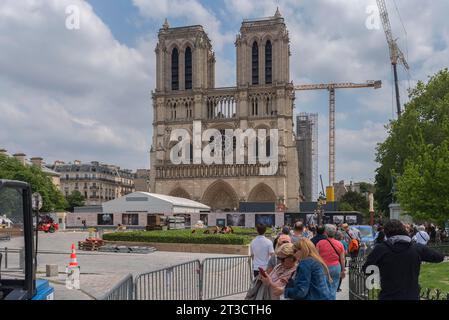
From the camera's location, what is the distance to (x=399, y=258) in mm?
5543

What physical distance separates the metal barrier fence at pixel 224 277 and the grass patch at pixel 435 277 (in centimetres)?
420

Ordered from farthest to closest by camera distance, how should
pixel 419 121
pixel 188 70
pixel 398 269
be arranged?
pixel 188 70, pixel 419 121, pixel 398 269

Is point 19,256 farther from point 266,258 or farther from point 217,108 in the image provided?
point 217,108

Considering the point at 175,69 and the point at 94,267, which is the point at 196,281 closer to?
the point at 94,267

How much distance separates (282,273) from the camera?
606 centimetres

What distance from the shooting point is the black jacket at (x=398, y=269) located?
5.49m

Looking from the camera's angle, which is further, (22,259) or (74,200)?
(74,200)

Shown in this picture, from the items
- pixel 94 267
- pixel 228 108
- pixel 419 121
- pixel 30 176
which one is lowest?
pixel 94 267

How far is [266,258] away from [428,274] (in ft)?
26.5

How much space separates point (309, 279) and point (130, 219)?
45380 millimetres

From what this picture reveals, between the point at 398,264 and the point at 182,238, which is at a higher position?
the point at 398,264

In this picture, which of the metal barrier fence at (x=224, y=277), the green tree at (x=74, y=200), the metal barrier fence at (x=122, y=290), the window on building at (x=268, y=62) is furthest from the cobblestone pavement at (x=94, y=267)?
the green tree at (x=74, y=200)

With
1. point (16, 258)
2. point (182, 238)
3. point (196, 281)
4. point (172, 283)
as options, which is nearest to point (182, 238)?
point (182, 238)
